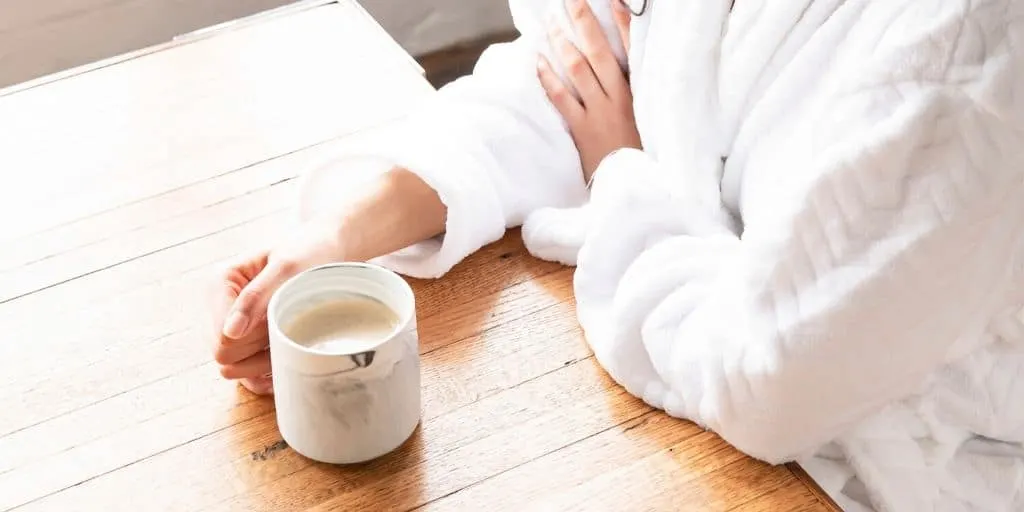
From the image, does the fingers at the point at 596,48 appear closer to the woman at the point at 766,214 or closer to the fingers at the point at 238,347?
the woman at the point at 766,214

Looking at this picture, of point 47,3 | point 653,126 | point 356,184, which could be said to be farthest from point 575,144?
point 47,3

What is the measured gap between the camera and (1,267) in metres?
0.81

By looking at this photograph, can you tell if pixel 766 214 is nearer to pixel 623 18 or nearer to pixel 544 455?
pixel 544 455

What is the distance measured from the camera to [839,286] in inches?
23.6

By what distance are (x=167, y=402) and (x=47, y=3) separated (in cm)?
108

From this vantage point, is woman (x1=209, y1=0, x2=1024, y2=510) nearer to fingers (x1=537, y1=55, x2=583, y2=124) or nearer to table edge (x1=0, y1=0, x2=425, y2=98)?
fingers (x1=537, y1=55, x2=583, y2=124)

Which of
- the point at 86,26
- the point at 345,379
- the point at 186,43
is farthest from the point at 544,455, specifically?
the point at 86,26

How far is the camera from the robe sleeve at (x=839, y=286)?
0.57 metres

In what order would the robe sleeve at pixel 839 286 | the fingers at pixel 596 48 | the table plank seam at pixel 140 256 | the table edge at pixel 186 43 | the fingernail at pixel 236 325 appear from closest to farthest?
the robe sleeve at pixel 839 286, the fingernail at pixel 236 325, the table plank seam at pixel 140 256, the fingers at pixel 596 48, the table edge at pixel 186 43

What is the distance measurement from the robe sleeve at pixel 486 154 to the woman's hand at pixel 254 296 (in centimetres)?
8

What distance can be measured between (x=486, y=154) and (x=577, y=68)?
122 mm

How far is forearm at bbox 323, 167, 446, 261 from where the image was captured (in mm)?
785

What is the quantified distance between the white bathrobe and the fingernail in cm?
16

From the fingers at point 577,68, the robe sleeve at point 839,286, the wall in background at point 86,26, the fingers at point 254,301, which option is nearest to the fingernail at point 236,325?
the fingers at point 254,301
